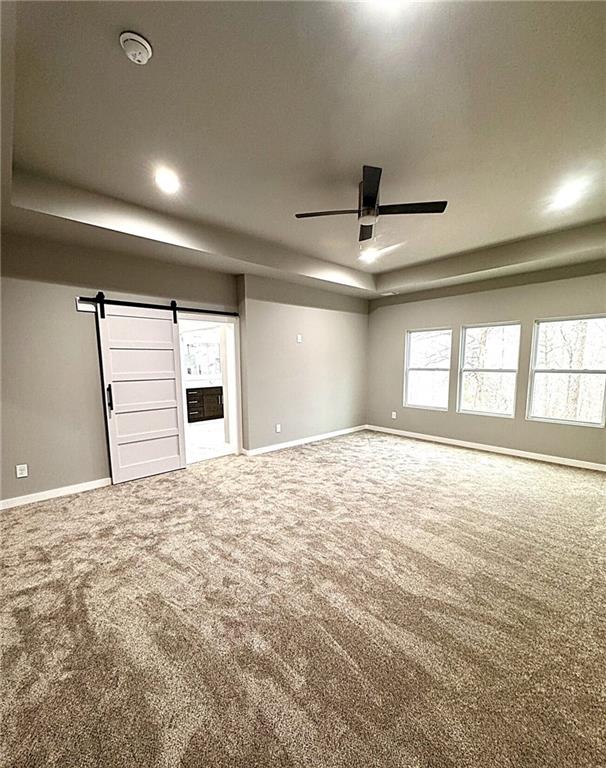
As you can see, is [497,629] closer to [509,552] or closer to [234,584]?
[509,552]

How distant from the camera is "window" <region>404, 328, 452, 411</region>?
18.6ft

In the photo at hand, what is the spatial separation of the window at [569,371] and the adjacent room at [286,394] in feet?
0.09

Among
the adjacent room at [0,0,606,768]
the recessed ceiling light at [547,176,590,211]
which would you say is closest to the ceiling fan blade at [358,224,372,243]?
the adjacent room at [0,0,606,768]

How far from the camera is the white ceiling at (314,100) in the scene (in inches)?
58.1

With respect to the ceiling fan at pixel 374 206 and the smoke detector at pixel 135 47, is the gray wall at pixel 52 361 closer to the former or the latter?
the smoke detector at pixel 135 47


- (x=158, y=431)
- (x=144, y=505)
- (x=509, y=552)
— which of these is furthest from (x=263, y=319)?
(x=509, y=552)

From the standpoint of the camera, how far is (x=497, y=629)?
1766 millimetres

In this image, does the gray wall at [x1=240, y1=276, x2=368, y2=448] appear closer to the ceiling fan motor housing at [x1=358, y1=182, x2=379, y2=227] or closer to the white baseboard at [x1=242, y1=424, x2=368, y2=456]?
the white baseboard at [x1=242, y1=424, x2=368, y2=456]

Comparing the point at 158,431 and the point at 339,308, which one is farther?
the point at 339,308

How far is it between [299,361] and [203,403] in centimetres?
319

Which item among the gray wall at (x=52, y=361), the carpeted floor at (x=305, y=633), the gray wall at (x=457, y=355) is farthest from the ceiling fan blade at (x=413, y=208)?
the gray wall at (x=457, y=355)

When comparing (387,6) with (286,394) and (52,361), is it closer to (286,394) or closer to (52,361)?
(52,361)

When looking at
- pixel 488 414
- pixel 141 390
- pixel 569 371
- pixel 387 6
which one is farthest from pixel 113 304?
pixel 569 371

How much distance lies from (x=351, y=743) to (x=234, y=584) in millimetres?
1086
